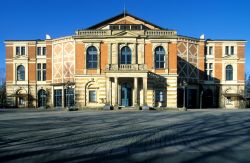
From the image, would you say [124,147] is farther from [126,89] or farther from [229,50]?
[229,50]

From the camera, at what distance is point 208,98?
58.4m

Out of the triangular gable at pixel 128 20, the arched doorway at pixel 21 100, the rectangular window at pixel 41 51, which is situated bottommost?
the arched doorway at pixel 21 100

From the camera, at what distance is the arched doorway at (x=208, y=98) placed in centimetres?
5800

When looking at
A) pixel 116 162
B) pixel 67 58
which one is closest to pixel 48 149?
pixel 116 162

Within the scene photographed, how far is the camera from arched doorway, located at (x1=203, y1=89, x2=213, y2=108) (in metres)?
58.0

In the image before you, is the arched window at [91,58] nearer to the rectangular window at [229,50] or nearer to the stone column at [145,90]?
the stone column at [145,90]

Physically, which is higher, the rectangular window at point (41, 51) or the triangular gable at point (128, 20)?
the triangular gable at point (128, 20)

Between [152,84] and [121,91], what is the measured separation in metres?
3.84

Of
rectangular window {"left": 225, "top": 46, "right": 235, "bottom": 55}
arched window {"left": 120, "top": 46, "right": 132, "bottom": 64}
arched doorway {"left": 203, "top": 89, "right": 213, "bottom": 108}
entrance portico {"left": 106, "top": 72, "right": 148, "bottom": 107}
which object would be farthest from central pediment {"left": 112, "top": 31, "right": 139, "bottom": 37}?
rectangular window {"left": 225, "top": 46, "right": 235, "bottom": 55}

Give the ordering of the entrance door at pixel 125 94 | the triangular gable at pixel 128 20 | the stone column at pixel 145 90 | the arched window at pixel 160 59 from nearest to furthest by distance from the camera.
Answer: the stone column at pixel 145 90 < the entrance door at pixel 125 94 < the arched window at pixel 160 59 < the triangular gable at pixel 128 20

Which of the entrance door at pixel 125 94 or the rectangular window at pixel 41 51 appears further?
the rectangular window at pixel 41 51

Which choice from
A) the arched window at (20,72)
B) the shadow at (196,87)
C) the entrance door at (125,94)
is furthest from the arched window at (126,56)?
the arched window at (20,72)

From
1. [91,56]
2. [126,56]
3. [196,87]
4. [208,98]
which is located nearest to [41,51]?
[91,56]

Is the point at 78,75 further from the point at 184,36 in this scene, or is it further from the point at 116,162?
the point at 116,162
